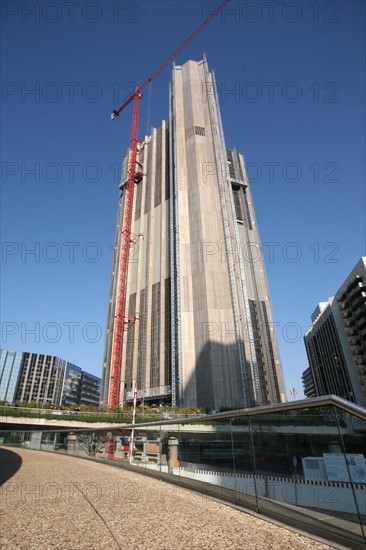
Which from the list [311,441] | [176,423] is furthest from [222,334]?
[311,441]

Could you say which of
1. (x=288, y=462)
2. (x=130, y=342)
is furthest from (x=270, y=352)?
(x=288, y=462)

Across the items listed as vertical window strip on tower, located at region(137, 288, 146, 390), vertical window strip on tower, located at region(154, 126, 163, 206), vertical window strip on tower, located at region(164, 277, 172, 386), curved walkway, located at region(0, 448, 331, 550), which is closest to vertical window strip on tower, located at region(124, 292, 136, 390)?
vertical window strip on tower, located at region(137, 288, 146, 390)

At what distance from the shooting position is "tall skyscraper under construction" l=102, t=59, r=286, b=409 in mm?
58281

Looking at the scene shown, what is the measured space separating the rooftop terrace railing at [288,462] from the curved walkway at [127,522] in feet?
1.41

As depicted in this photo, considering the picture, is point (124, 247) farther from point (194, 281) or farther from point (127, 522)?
point (127, 522)

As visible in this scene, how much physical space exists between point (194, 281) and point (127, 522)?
197 ft

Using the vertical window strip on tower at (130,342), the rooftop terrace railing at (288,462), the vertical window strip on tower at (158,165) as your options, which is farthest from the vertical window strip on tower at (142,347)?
the rooftop terrace railing at (288,462)

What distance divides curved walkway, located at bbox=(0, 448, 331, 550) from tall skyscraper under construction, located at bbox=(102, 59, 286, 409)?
49.7 metres

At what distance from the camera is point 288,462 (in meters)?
5.66

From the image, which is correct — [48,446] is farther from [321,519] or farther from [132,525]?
[321,519]

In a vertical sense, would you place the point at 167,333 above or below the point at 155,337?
above

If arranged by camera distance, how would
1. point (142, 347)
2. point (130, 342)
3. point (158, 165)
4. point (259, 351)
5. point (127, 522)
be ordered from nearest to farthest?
point (127, 522) → point (259, 351) → point (142, 347) → point (130, 342) → point (158, 165)

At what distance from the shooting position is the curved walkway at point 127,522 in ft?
14.5

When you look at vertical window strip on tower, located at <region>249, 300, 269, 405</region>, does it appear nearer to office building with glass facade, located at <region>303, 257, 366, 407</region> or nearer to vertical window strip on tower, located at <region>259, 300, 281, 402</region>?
vertical window strip on tower, located at <region>259, 300, 281, 402</region>
